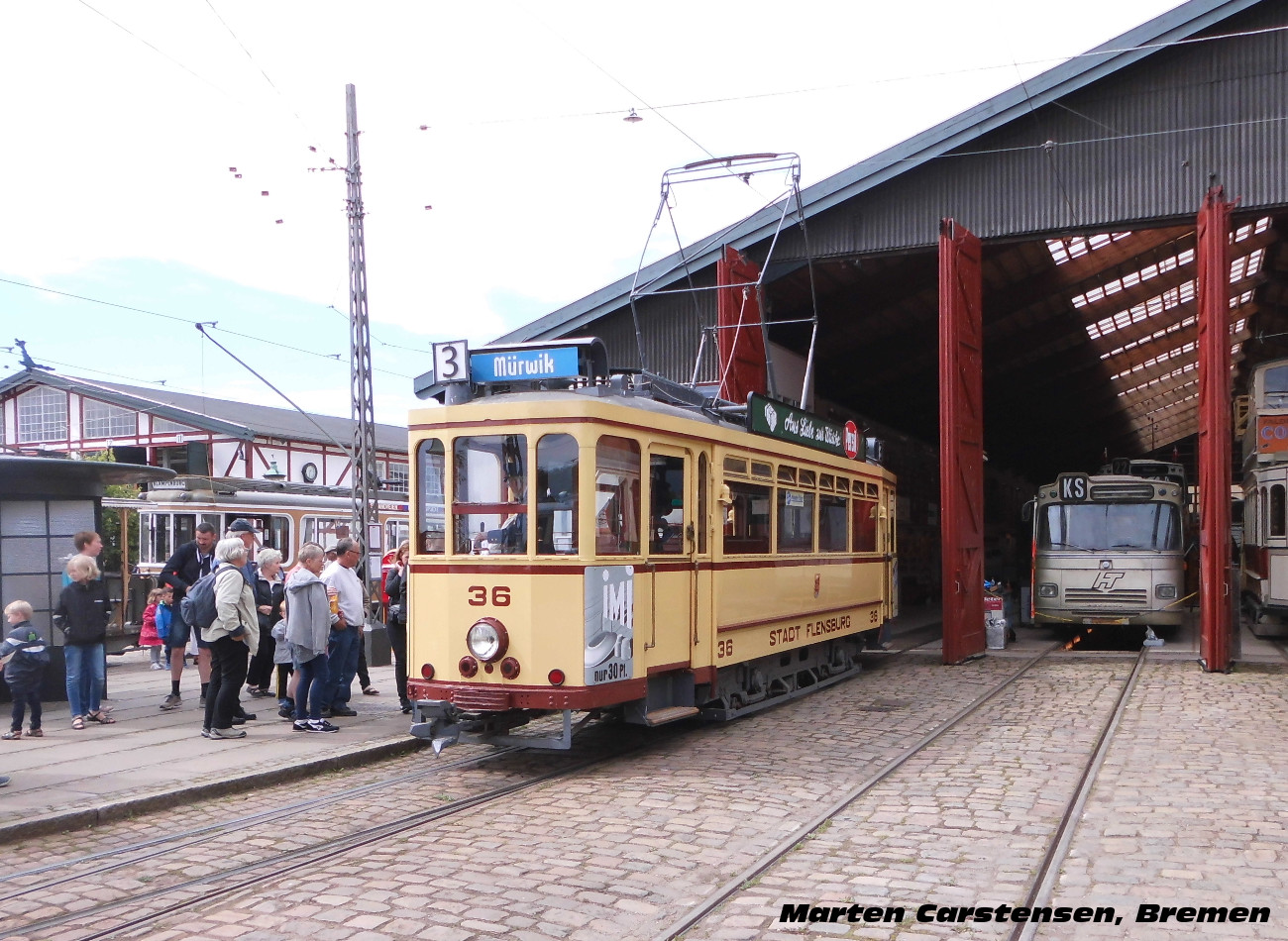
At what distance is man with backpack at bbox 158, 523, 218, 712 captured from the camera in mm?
10719

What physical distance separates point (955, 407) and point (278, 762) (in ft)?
35.6

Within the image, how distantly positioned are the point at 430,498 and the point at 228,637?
196 cm

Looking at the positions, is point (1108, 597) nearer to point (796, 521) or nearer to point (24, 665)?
point (796, 521)

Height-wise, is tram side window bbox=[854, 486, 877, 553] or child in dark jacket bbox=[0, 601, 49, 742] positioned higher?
tram side window bbox=[854, 486, 877, 553]

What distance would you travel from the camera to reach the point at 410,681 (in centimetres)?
845

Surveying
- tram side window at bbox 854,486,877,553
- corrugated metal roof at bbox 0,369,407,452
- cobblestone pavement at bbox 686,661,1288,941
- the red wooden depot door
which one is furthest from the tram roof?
corrugated metal roof at bbox 0,369,407,452

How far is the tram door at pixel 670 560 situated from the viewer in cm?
869

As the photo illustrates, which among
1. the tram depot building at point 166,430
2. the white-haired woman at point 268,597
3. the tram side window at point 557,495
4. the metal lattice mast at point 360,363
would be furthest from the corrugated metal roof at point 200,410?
the tram side window at point 557,495

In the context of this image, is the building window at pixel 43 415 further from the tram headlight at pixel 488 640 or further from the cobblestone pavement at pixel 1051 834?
the cobblestone pavement at pixel 1051 834

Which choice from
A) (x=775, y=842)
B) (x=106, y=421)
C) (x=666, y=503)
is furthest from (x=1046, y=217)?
(x=106, y=421)

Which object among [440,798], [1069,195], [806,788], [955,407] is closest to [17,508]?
[440,798]

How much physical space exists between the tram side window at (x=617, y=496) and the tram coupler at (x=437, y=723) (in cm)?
151

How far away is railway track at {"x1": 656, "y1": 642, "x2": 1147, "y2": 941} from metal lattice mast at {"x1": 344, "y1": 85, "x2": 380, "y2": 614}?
23.0 feet

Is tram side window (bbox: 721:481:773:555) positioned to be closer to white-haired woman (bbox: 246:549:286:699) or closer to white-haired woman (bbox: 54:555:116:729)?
white-haired woman (bbox: 246:549:286:699)
